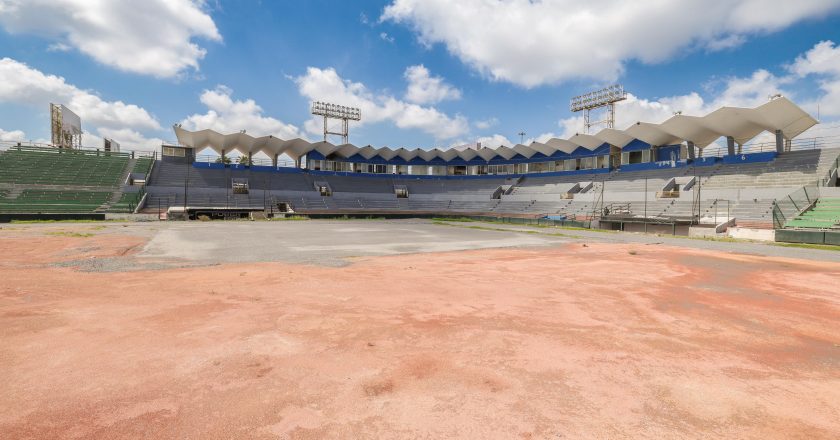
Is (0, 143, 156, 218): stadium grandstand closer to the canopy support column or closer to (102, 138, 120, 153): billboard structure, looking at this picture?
(102, 138, 120, 153): billboard structure

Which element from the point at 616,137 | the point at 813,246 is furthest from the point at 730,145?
the point at 813,246

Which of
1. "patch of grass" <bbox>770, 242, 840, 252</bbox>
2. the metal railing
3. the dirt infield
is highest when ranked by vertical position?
the metal railing

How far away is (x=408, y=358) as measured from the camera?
5.28 metres

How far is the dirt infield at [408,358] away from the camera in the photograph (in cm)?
375

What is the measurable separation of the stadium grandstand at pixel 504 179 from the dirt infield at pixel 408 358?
2565cm

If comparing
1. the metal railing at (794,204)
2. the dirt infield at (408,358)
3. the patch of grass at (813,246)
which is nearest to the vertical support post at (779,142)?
the metal railing at (794,204)

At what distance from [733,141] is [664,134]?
7212mm

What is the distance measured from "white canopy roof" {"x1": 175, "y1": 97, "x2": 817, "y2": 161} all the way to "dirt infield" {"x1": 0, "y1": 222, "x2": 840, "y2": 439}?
4053 cm

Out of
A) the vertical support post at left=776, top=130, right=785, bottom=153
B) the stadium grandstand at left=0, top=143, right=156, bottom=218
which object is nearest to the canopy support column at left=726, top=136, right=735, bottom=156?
the vertical support post at left=776, top=130, right=785, bottom=153

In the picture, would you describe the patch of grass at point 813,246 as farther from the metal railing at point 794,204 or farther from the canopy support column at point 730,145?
the canopy support column at point 730,145

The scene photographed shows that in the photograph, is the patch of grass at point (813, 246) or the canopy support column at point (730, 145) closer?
the patch of grass at point (813, 246)

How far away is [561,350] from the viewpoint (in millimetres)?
5684

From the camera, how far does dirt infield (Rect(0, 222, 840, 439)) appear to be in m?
3.75

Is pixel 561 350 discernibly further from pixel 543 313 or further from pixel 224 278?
pixel 224 278
